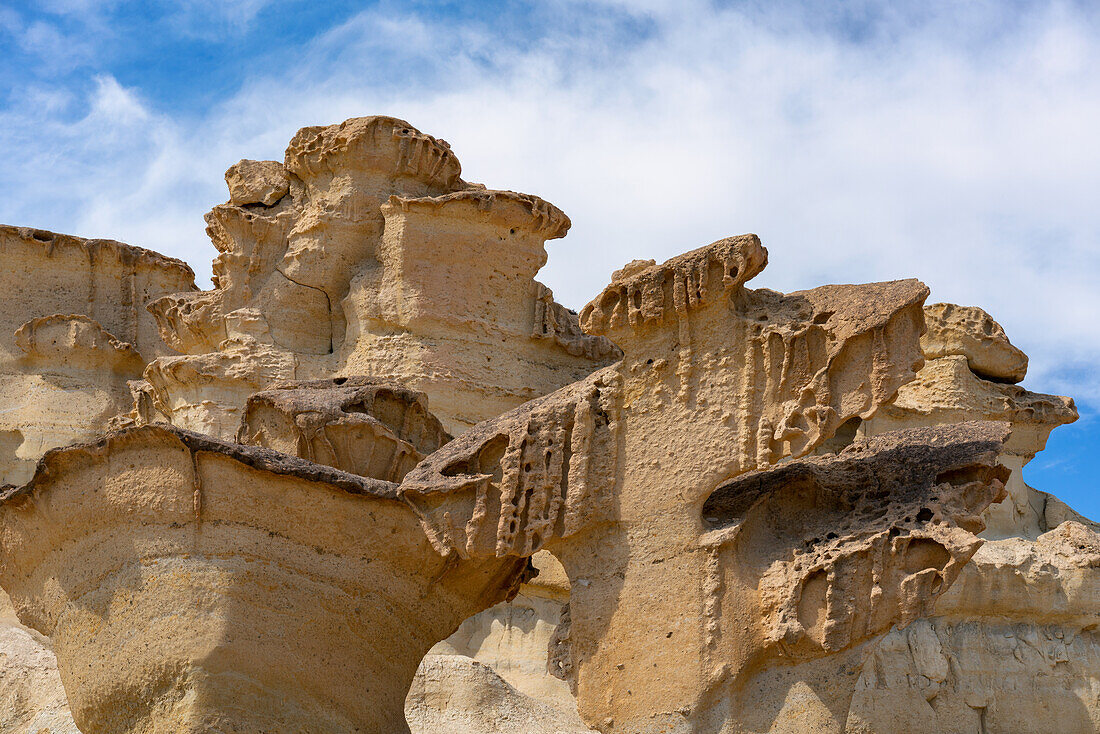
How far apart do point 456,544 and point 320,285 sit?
21.0 ft

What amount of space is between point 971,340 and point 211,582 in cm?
839

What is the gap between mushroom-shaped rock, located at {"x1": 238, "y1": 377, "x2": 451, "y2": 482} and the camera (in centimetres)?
1079

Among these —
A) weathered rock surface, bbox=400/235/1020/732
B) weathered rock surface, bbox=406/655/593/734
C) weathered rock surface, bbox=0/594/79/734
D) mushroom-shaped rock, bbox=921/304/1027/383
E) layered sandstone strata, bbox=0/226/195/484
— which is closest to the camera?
weathered rock surface, bbox=400/235/1020/732

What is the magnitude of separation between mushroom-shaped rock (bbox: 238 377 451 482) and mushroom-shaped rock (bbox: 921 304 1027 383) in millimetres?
5525

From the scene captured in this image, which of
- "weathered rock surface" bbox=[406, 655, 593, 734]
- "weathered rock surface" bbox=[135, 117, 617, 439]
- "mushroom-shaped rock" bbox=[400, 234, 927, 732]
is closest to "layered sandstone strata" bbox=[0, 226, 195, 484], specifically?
"weathered rock surface" bbox=[135, 117, 617, 439]

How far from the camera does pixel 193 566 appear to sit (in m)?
9.12

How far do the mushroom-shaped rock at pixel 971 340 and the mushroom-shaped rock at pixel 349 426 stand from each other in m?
5.52

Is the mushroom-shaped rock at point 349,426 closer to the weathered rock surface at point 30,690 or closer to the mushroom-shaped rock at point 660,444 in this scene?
the mushroom-shaped rock at point 660,444

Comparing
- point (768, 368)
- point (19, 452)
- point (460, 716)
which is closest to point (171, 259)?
point (19, 452)

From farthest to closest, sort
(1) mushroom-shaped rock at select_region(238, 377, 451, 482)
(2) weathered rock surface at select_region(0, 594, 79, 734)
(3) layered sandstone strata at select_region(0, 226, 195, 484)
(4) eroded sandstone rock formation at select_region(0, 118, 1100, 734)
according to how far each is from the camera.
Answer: (3) layered sandstone strata at select_region(0, 226, 195, 484) → (1) mushroom-shaped rock at select_region(238, 377, 451, 482) → (2) weathered rock surface at select_region(0, 594, 79, 734) → (4) eroded sandstone rock formation at select_region(0, 118, 1100, 734)

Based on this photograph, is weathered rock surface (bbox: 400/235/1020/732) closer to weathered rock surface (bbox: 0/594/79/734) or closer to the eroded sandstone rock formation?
the eroded sandstone rock formation

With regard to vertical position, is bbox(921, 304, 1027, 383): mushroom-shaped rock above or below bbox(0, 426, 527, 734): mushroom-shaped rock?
above

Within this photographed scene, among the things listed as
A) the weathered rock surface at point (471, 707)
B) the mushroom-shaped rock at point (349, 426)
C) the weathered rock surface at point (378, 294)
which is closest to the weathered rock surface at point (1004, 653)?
the weathered rock surface at point (471, 707)

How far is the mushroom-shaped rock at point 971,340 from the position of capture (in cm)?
1495
